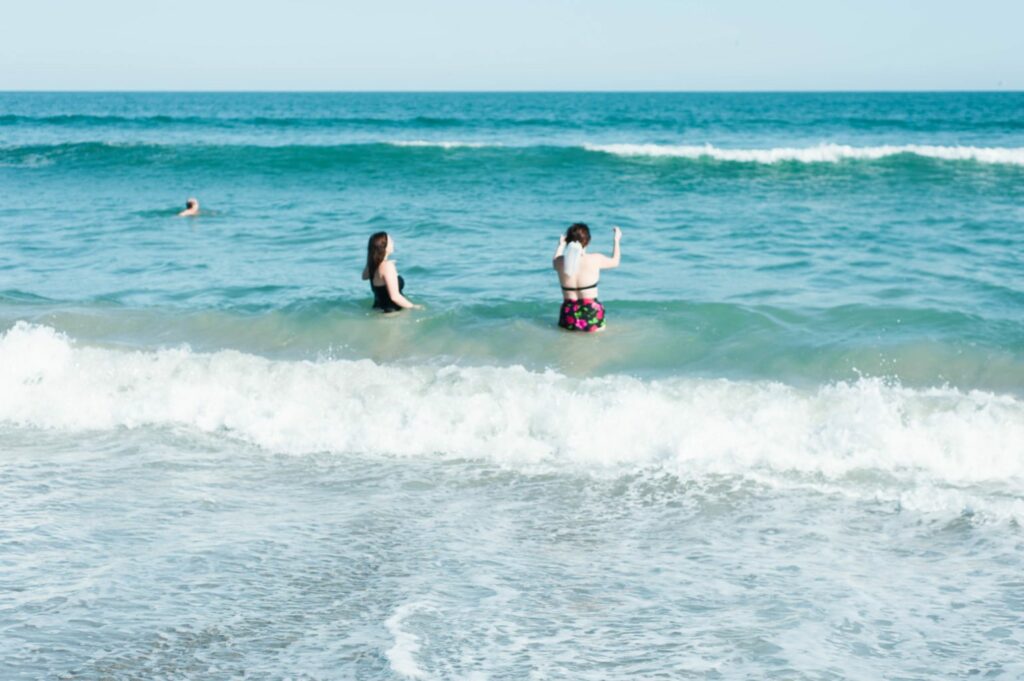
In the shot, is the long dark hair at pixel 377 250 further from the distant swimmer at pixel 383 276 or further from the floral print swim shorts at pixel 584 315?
the floral print swim shorts at pixel 584 315

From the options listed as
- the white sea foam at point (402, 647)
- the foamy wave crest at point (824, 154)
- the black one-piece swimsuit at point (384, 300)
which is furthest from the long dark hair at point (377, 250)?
the foamy wave crest at point (824, 154)

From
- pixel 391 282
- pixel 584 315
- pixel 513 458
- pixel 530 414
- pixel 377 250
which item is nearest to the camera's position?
pixel 513 458

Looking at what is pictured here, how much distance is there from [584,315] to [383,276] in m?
2.25

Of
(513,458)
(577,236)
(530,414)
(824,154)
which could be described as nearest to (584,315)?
(577,236)

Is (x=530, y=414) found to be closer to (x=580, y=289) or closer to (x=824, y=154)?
(x=580, y=289)

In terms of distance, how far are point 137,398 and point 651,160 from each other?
65.4ft

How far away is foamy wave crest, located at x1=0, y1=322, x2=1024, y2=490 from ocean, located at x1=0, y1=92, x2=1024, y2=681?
0.03 meters

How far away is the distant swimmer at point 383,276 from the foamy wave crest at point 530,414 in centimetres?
192

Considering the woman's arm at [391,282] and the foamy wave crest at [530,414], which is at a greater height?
the woman's arm at [391,282]

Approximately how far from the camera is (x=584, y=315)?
1021 cm

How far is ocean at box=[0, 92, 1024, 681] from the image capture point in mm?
4543

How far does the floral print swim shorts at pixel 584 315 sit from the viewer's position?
10211 mm

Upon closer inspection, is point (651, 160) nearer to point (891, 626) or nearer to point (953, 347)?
point (953, 347)

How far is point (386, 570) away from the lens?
17.2ft
